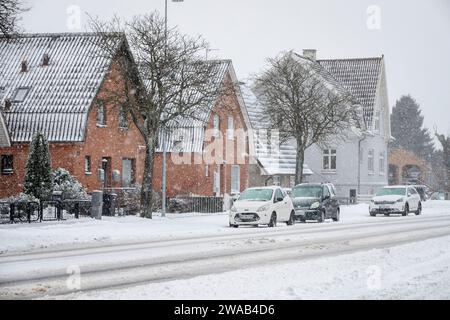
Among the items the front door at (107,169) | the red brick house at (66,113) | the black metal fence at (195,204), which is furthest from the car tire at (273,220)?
the front door at (107,169)

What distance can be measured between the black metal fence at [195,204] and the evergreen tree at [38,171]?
815 centimetres

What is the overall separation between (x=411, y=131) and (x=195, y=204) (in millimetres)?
92626

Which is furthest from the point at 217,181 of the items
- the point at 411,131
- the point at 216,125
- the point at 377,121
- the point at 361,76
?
the point at 411,131

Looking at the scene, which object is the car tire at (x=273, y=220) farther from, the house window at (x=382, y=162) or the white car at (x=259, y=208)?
the house window at (x=382, y=162)

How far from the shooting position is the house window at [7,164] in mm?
45031

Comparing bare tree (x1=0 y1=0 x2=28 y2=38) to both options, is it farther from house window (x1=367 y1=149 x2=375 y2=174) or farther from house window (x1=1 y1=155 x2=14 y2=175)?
house window (x1=367 y1=149 x2=375 y2=174)

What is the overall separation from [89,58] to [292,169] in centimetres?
2208

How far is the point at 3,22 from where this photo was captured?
25.7m

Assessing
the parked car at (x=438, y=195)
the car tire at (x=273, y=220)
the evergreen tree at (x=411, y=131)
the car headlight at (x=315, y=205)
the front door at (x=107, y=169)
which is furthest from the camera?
the evergreen tree at (x=411, y=131)

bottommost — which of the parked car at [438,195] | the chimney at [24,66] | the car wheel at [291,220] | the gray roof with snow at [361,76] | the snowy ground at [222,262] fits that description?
the snowy ground at [222,262]

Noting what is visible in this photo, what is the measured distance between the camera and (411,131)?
133m

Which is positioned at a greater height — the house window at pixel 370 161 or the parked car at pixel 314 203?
the house window at pixel 370 161

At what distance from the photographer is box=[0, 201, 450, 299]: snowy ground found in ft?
44.4
